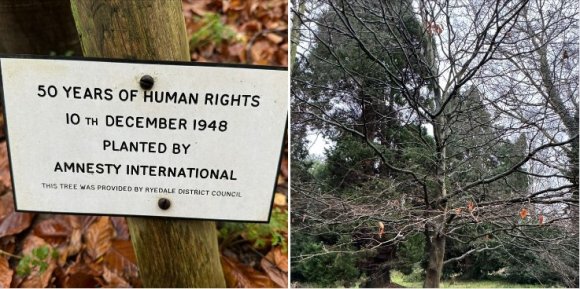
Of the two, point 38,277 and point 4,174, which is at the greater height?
point 4,174

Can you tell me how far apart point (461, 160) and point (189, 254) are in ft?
2.23

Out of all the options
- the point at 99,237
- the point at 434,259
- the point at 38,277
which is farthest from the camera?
the point at 99,237

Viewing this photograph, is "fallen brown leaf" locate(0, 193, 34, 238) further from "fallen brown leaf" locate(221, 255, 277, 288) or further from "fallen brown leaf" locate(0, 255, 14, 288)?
"fallen brown leaf" locate(221, 255, 277, 288)

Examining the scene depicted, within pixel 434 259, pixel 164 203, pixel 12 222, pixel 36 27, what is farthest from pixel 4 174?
pixel 434 259

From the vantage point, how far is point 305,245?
4.34 feet

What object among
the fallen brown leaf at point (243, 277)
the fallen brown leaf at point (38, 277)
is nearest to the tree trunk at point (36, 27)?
the fallen brown leaf at point (38, 277)

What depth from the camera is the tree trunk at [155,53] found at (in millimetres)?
1138

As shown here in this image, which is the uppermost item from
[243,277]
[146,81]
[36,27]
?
[36,27]

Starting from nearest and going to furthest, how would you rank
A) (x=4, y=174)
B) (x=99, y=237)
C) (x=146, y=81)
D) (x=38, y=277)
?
1. (x=146, y=81)
2. (x=38, y=277)
3. (x=99, y=237)
4. (x=4, y=174)

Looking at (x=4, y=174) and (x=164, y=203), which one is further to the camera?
(x=4, y=174)

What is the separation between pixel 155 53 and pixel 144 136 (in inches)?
7.0

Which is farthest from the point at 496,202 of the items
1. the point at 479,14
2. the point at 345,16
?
the point at 345,16

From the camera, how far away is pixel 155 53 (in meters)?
1.17

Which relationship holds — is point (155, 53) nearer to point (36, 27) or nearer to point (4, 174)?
point (36, 27)
